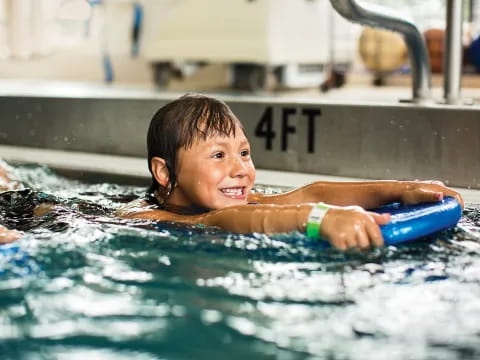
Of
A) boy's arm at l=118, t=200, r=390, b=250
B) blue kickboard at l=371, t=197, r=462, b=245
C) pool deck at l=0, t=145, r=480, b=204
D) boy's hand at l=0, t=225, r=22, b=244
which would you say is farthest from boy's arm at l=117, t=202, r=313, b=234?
pool deck at l=0, t=145, r=480, b=204

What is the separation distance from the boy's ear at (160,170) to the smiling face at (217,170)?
69 millimetres

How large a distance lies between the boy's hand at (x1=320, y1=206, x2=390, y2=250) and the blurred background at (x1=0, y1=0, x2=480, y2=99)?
2.20 m

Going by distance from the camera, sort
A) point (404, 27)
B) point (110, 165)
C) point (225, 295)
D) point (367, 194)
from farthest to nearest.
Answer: point (110, 165), point (404, 27), point (367, 194), point (225, 295)

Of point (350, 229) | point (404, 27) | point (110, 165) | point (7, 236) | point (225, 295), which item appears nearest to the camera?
point (225, 295)

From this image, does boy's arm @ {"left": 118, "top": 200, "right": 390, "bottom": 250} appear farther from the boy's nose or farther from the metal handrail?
the metal handrail

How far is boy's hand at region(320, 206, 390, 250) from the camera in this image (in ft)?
5.33

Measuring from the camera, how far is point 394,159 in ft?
9.39

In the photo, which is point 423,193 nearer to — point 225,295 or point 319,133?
point 225,295

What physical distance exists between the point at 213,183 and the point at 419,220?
1.90 feet

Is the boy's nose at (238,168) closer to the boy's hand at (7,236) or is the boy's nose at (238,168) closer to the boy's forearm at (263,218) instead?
the boy's forearm at (263,218)

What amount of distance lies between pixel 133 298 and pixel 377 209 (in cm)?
89

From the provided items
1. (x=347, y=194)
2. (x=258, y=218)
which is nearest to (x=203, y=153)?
(x=258, y=218)

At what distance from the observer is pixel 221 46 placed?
5902 mm

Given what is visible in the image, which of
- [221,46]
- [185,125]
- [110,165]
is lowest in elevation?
[110,165]
